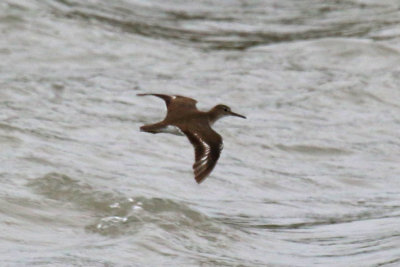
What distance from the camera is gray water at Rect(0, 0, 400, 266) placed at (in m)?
8.34

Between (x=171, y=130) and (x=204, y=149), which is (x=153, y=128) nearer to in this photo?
(x=171, y=130)

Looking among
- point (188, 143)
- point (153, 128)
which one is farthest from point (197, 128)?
point (188, 143)

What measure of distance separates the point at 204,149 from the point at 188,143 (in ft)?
13.5

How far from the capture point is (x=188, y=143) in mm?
11211

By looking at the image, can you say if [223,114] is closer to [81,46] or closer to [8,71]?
[8,71]

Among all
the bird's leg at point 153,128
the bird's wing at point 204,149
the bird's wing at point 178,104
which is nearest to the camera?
the bird's wing at point 204,149

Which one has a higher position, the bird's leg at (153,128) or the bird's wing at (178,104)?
the bird's wing at (178,104)

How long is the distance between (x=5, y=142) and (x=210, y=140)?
135 inches

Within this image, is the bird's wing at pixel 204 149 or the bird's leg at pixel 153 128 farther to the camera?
the bird's leg at pixel 153 128

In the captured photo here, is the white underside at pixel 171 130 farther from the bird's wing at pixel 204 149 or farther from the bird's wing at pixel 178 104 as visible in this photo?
the bird's wing at pixel 178 104

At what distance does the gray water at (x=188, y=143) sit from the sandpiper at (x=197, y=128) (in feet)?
2.90

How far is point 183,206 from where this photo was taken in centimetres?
900

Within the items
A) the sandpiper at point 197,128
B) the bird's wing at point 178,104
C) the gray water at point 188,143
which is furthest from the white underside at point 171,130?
the gray water at point 188,143

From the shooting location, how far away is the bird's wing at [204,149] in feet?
22.4
